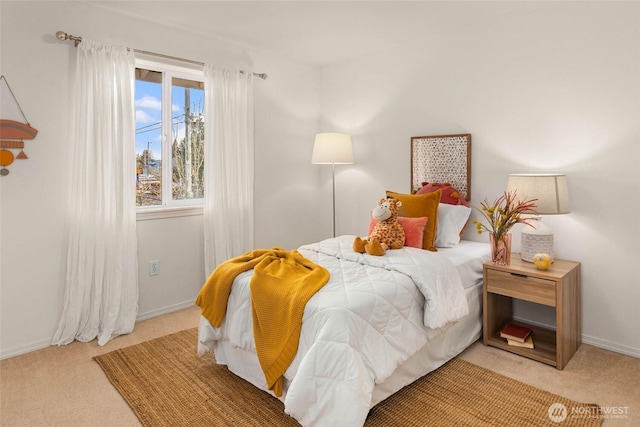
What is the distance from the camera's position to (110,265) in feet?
10.2

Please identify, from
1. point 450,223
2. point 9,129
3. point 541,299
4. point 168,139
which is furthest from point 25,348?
point 541,299

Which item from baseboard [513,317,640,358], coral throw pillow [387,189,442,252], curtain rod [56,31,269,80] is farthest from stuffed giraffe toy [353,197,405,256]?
curtain rod [56,31,269,80]

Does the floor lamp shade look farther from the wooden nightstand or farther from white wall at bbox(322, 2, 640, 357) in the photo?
white wall at bbox(322, 2, 640, 357)

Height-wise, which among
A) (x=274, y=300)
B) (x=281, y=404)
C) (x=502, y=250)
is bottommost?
(x=281, y=404)

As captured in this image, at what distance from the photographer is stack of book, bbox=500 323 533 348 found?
2.75 metres

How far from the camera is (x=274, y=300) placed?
2104 mm

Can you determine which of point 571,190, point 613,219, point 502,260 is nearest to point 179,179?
point 502,260

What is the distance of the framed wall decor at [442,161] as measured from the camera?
137 inches

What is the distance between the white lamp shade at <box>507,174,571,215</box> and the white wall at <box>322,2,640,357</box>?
317mm

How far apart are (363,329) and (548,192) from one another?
65.1 inches

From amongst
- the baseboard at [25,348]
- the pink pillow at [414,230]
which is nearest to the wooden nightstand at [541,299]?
the pink pillow at [414,230]

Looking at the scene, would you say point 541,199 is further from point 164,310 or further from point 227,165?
point 164,310

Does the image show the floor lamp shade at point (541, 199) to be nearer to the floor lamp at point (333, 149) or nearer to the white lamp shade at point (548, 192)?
the white lamp shade at point (548, 192)

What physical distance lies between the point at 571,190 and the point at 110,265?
3.48m
